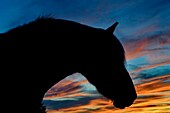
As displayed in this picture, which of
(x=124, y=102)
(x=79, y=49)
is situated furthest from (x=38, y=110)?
(x=124, y=102)

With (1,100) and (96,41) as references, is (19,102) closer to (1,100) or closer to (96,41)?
(1,100)

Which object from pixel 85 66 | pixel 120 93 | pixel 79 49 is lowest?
pixel 120 93

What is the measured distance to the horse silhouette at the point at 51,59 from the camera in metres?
2.82

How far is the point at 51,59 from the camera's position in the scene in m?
3.07

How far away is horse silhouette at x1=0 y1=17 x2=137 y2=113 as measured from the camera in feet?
9.25

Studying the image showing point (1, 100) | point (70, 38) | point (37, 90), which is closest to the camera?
point (1, 100)

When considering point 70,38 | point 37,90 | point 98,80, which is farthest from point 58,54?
point 98,80

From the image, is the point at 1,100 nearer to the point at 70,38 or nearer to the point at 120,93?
the point at 70,38

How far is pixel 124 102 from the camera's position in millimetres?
3799

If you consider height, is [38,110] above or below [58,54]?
below

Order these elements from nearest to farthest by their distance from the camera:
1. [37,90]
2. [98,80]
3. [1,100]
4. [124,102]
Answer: [1,100] < [37,90] < [98,80] < [124,102]

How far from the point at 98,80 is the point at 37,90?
109cm

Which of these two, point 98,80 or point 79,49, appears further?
point 98,80

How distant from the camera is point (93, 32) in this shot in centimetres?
335
